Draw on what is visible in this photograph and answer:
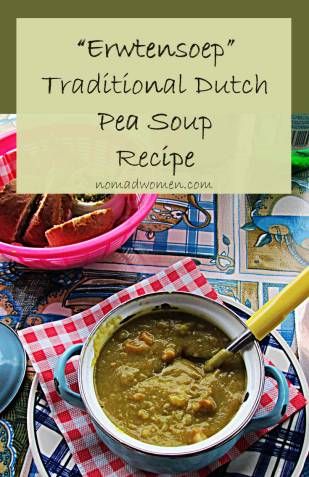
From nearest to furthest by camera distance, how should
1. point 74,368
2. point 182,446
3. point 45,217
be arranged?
1. point 182,446
2. point 74,368
3. point 45,217

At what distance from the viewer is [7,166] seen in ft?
3.54

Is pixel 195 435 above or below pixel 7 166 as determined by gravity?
below

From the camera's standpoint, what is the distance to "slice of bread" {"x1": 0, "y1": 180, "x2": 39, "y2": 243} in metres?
0.98

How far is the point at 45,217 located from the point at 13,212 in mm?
52

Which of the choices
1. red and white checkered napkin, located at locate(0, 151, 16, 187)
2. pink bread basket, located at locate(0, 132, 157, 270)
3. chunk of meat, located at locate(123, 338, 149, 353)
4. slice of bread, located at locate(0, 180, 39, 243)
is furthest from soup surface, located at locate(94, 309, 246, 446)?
red and white checkered napkin, located at locate(0, 151, 16, 187)

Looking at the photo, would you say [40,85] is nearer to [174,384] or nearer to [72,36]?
[72,36]

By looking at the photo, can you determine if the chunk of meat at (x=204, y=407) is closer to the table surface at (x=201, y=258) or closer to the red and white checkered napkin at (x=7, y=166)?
the table surface at (x=201, y=258)

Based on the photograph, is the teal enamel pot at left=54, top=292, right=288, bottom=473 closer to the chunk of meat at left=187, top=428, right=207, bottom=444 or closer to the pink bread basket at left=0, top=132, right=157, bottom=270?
the chunk of meat at left=187, top=428, right=207, bottom=444

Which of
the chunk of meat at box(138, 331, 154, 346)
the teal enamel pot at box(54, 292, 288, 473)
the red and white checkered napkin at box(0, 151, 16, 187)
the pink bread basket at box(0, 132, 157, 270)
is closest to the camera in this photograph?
the teal enamel pot at box(54, 292, 288, 473)

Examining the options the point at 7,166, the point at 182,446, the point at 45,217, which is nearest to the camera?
the point at 182,446

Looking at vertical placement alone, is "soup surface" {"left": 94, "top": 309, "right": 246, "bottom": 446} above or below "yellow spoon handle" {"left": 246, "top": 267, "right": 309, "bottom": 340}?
below

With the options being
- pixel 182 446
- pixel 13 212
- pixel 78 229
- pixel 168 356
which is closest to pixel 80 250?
pixel 78 229

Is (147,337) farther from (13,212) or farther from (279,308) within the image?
(13,212)

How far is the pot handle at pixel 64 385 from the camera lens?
30.4 inches
